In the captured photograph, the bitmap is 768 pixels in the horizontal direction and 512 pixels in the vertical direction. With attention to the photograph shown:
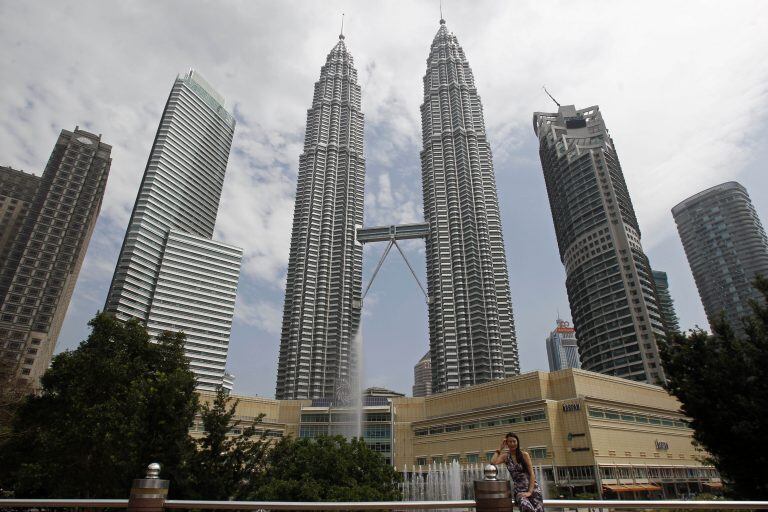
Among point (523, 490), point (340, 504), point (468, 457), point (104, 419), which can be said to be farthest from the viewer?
point (468, 457)

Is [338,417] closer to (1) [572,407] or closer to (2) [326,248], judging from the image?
(1) [572,407]

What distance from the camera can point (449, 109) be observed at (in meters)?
151

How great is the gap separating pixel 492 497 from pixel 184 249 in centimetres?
15263

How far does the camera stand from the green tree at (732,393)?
17234 mm

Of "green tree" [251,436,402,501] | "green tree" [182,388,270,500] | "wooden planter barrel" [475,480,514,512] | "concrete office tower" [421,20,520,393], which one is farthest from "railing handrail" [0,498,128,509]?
"concrete office tower" [421,20,520,393]

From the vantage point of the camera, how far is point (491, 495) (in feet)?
21.7

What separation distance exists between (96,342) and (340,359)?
98.2 meters

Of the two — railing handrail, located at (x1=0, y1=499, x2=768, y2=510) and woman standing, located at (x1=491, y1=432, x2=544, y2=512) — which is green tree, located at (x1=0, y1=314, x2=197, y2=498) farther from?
woman standing, located at (x1=491, y1=432, x2=544, y2=512)

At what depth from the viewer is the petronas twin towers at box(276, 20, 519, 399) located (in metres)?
119

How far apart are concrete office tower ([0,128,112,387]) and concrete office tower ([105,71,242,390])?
12025mm

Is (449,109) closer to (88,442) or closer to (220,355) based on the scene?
(220,355)

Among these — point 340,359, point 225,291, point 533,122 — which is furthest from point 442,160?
point 225,291

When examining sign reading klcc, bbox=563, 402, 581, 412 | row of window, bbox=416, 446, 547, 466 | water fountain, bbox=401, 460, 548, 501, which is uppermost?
sign reading klcc, bbox=563, 402, 581, 412

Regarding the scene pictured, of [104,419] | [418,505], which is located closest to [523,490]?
[418,505]
